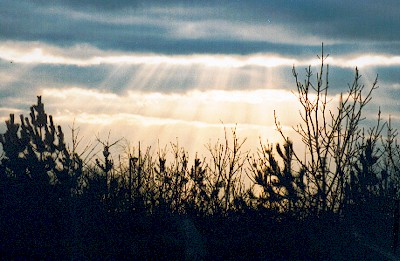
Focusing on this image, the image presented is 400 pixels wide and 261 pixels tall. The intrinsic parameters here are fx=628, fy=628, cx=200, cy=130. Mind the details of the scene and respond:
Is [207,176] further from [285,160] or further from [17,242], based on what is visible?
[17,242]

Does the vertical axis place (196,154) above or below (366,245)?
above

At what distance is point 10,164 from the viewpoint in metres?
34.3

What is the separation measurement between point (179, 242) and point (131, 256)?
1808 millimetres

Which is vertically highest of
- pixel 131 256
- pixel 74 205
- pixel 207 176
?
pixel 207 176

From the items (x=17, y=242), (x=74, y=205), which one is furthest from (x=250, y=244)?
(x=17, y=242)

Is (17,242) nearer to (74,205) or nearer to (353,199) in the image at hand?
(74,205)

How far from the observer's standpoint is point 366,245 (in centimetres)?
2006

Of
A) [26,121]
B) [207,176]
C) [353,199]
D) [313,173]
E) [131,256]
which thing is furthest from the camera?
[26,121]

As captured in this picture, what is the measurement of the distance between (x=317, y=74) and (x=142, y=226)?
1035cm

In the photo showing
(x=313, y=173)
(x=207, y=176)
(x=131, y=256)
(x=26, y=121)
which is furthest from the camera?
(x=26, y=121)

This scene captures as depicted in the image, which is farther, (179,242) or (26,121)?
(26,121)

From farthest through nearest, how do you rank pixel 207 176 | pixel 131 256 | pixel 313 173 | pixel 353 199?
pixel 207 176 → pixel 353 199 → pixel 131 256 → pixel 313 173

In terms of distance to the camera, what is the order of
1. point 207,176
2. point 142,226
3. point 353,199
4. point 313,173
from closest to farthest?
point 313,173, point 353,199, point 142,226, point 207,176

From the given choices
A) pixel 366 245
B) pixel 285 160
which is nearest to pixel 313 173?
pixel 366 245
